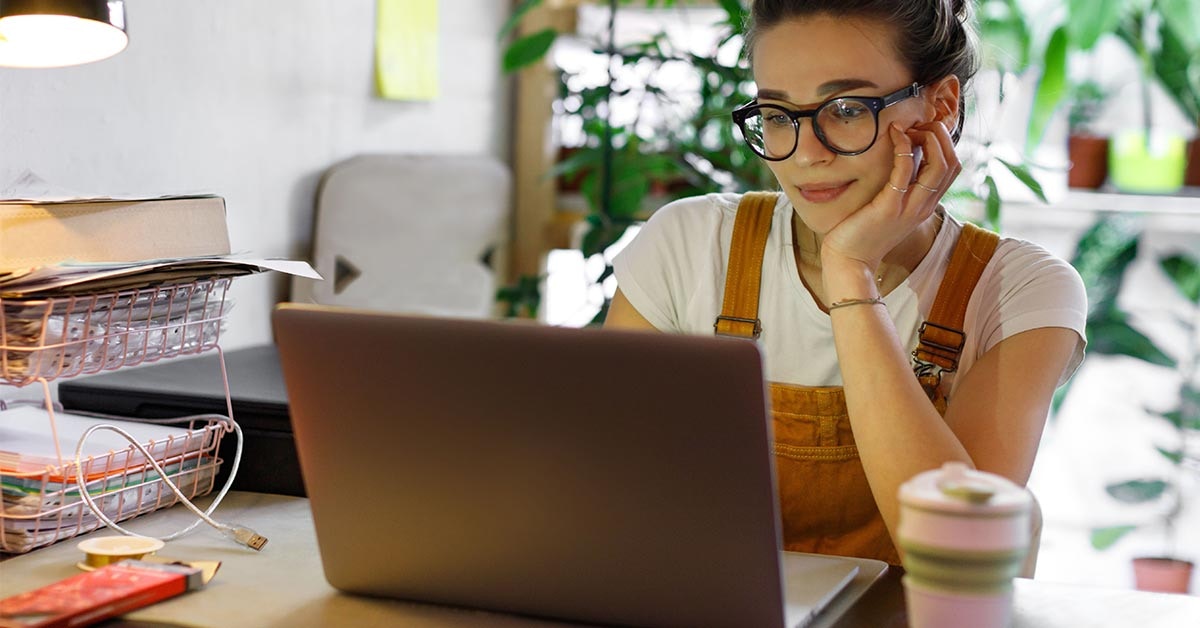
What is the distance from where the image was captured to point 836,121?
4.22 feet

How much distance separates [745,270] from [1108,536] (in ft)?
4.85

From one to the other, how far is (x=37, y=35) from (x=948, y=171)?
0.94 meters

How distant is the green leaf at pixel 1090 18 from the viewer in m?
2.16

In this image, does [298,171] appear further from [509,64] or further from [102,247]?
[102,247]

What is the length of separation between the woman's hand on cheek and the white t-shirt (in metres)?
0.12

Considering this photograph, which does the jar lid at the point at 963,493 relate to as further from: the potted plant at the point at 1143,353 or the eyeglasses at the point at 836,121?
the potted plant at the point at 1143,353

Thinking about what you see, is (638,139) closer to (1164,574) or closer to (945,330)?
(945,330)

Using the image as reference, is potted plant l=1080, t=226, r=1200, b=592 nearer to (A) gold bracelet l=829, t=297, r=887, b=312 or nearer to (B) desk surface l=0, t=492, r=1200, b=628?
(A) gold bracelet l=829, t=297, r=887, b=312

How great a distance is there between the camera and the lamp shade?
1.12 metres

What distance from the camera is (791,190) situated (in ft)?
4.41

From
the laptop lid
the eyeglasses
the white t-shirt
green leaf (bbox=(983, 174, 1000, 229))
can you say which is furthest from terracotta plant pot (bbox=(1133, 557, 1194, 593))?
the laptop lid

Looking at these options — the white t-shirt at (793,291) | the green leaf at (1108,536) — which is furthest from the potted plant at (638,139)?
the green leaf at (1108,536)

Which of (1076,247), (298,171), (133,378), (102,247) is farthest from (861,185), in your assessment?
(1076,247)

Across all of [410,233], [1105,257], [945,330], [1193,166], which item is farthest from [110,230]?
[1193,166]
